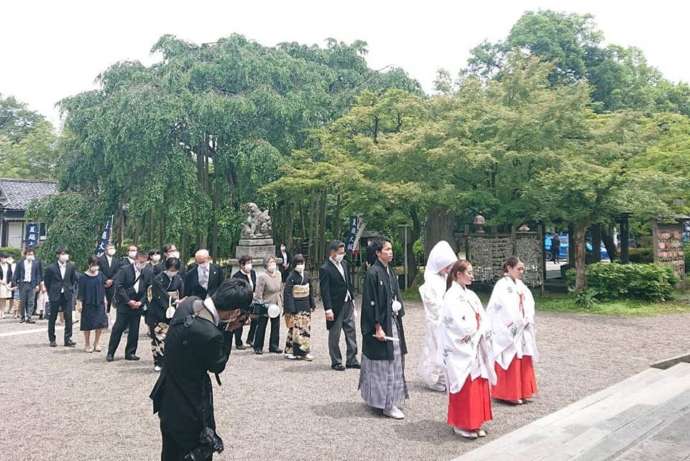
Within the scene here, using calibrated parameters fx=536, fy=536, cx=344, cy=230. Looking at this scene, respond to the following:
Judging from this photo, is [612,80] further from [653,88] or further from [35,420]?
[35,420]

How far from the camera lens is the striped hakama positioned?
5555 millimetres

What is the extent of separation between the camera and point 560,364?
26.1 feet

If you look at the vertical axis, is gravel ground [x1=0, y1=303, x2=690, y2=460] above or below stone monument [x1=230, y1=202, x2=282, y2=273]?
below

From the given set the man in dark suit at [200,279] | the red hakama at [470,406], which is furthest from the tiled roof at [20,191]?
the red hakama at [470,406]

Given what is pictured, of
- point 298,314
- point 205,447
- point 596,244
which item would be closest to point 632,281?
point 596,244

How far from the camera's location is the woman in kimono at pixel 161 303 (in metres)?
7.62

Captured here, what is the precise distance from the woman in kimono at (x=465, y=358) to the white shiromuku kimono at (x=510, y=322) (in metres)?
0.80

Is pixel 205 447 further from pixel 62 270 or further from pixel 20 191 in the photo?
pixel 20 191

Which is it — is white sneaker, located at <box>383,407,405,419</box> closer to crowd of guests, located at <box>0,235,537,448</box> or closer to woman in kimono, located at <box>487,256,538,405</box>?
crowd of guests, located at <box>0,235,537,448</box>

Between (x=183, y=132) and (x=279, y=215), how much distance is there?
449 cm

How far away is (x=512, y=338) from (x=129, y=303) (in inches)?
224

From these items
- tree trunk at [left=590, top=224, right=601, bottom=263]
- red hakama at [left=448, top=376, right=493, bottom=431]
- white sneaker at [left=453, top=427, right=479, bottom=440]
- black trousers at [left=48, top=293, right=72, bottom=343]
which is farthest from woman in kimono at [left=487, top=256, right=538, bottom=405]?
tree trunk at [left=590, top=224, right=601, bottom=263]

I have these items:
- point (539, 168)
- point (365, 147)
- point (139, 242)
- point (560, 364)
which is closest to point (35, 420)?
point (560, 364)

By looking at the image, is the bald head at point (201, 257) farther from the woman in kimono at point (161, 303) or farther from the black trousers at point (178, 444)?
the black trousers at point (178, 444)
